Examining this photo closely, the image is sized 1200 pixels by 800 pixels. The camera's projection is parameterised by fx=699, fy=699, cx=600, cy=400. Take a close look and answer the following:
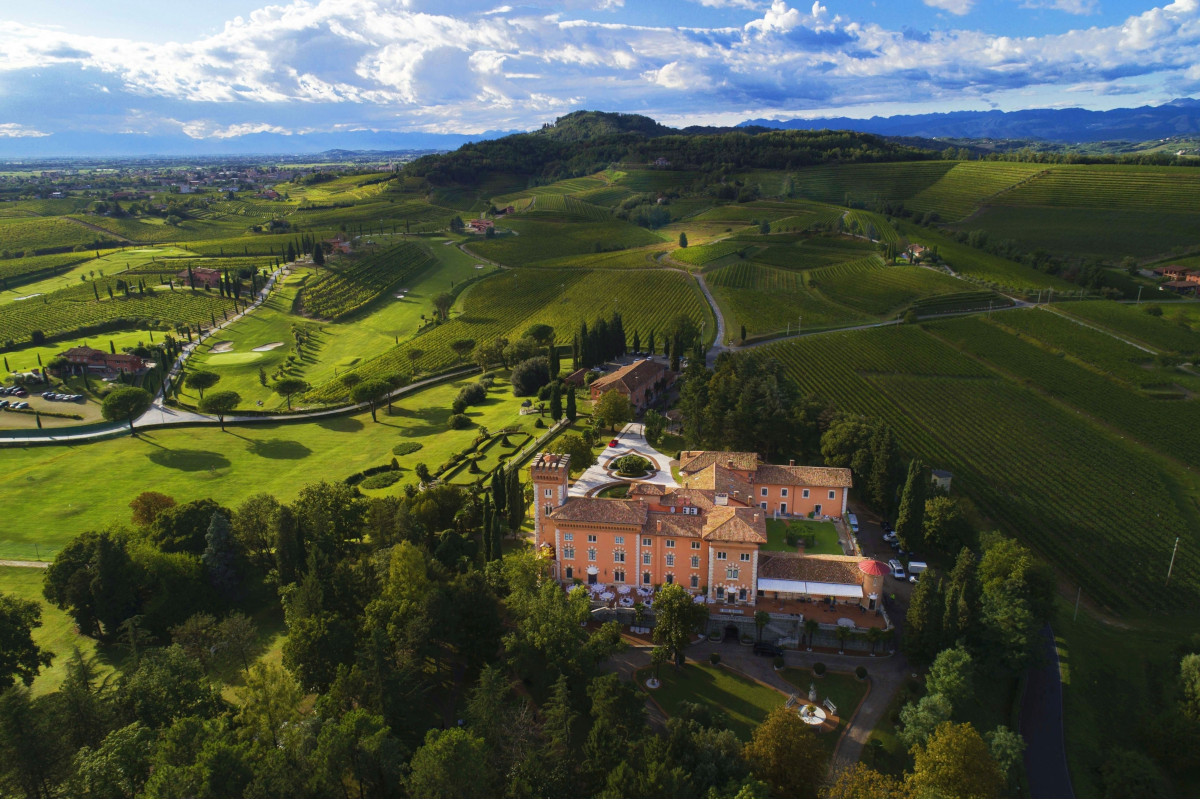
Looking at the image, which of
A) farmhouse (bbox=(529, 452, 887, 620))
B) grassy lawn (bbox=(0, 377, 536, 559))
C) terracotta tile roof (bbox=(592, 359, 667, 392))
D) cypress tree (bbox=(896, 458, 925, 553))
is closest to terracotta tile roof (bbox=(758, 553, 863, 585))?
farmhouse (bbox=(529, 452, 887, 620))

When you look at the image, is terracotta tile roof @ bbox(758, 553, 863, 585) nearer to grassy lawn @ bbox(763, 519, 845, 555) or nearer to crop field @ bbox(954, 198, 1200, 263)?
grassy lawn @ bbox(763, 519, 845, 555)

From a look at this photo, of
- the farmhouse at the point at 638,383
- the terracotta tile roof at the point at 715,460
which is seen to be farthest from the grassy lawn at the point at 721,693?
the farmhouse at the point at 638,383

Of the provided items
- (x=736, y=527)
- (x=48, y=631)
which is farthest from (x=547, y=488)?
(x=48, y=631)

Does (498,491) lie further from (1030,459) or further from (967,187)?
(967,187)

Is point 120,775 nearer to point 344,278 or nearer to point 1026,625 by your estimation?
point 1026,625

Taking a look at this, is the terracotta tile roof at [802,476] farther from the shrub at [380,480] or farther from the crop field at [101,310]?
the crop field at [101,310]

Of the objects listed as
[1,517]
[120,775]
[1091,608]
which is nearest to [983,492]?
[1091,608]

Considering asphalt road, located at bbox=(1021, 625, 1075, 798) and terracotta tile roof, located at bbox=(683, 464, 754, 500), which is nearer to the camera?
asphalt road, located at bbox=(1021, 625, 1075, 798)
